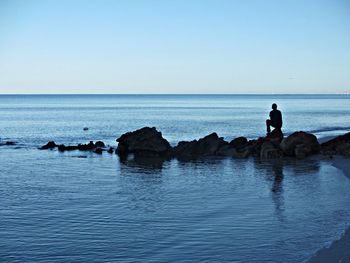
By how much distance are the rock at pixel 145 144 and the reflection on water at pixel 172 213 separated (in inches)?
218

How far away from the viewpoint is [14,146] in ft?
114

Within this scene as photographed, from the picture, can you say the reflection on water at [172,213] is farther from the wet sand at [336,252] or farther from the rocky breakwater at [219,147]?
the rocky breakwater at [219,147]

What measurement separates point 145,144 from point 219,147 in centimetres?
416

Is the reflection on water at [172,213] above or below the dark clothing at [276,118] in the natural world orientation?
below

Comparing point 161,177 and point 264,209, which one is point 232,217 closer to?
point 264,209

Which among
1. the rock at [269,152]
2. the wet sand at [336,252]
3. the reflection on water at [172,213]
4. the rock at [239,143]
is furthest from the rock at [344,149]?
the wet sand at [336,252]

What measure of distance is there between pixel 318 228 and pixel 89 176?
11188 millimetres

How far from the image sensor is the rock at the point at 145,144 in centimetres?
2698

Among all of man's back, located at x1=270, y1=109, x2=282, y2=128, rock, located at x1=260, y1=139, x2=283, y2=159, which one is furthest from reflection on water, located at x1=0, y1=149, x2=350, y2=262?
man's back, located at x1=270, y1=109, x2=282, y2=128

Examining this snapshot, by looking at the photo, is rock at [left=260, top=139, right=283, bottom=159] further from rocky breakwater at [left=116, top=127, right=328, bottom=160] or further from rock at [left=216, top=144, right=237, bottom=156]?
rock at [left=216, top=144, right=237, bottom=156]

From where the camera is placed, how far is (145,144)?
1082 inches

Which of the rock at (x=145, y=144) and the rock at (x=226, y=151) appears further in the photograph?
the rock at (x=145, y=144)

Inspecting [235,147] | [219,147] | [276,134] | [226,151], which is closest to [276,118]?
[276,134]

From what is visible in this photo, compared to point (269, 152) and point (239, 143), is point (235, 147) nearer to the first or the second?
point (239, 143)
